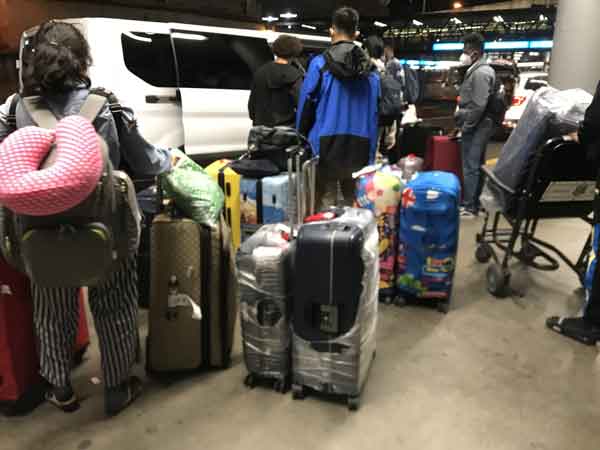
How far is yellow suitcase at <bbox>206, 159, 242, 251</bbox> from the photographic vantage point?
3.26m

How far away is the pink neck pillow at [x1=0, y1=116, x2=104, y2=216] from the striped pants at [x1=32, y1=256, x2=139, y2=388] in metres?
0.49

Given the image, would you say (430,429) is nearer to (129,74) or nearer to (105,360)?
(105,360)

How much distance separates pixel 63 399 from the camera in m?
1.97

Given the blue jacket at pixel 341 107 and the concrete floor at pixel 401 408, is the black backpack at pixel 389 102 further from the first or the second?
the concrete floor at pixel 401 408

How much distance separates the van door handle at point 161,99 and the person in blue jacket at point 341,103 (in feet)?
5.25

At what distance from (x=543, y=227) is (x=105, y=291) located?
4268 mm

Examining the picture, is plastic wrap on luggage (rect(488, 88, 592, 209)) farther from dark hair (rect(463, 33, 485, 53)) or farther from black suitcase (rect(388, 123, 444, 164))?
black suitcase (rect(388, 123, 444, 164))

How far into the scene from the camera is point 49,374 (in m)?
1.92

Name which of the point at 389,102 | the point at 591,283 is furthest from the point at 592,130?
the point at 389,102

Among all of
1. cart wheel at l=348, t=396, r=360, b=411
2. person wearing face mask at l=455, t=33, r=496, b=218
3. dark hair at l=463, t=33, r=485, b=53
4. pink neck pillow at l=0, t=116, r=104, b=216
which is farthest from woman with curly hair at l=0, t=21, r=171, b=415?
dark hair at l=463, t=33, r=485, b=53

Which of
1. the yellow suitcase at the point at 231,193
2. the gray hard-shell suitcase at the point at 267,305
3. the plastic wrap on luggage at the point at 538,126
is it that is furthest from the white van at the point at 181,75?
the plastic wrap on luggage at the point at 538,126

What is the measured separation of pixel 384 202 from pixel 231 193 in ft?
3.60

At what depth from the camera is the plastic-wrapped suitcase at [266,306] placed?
1987mm

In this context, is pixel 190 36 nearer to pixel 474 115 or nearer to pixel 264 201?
pixel 264 201
